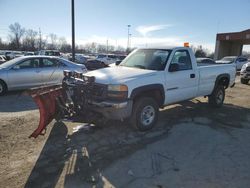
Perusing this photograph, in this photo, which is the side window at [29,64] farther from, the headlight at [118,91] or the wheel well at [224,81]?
the wheel well at [224,81]

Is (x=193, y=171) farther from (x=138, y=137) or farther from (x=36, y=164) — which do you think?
(x=36, y=164)

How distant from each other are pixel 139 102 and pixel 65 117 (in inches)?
62.7

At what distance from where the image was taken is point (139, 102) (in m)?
4.99

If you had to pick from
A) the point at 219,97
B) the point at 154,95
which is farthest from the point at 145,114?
the point at 219,97

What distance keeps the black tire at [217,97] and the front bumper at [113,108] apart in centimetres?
392

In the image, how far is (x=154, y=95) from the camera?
17.8ft

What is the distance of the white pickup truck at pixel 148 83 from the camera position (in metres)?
4.62

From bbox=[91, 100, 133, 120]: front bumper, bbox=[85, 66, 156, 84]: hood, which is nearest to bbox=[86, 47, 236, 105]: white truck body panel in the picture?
bbox=[85, 66, 156, 84]: hood

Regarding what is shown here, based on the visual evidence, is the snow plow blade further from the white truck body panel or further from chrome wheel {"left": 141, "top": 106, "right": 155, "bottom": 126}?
chrome wheel {"left": 141, "top": 106, "right": 155, "bottom": 126}

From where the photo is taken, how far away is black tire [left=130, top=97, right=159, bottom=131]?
4984 millimetres

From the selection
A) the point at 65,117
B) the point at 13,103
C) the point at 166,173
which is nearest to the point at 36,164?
the point at 65,117

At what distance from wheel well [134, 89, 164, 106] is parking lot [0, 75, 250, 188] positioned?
26.8 inches

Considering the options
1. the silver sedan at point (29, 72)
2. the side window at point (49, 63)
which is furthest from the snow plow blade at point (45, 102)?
the side window at point (49, 63)

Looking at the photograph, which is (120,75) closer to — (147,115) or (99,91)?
(99,91)
